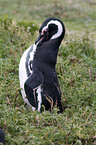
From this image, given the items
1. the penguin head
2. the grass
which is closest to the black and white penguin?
the penguin head

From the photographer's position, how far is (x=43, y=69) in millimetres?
3484

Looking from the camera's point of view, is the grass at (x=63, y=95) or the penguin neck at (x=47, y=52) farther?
the penguin neck at (x=47, y=52)

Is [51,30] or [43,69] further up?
[51,30]

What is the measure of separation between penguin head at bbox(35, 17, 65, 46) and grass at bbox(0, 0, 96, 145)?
87 cm

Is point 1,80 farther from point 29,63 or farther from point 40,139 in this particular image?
point 40,139

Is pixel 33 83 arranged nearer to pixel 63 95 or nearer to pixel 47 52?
pixel 47 52

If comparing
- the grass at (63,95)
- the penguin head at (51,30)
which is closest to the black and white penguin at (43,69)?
the penguin head at (51,30)

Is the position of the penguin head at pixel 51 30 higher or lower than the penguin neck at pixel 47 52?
higher

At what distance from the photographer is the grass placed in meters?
2.99

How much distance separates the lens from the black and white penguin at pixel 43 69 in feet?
11.3

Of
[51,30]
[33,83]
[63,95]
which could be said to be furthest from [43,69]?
[63,95]

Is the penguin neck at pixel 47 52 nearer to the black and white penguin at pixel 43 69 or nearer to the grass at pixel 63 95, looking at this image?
the black and white penguin at pixel 43 69

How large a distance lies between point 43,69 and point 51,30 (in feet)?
1.63

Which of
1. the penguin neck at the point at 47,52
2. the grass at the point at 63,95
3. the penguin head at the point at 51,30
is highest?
the penguin head at the point at 51,30
